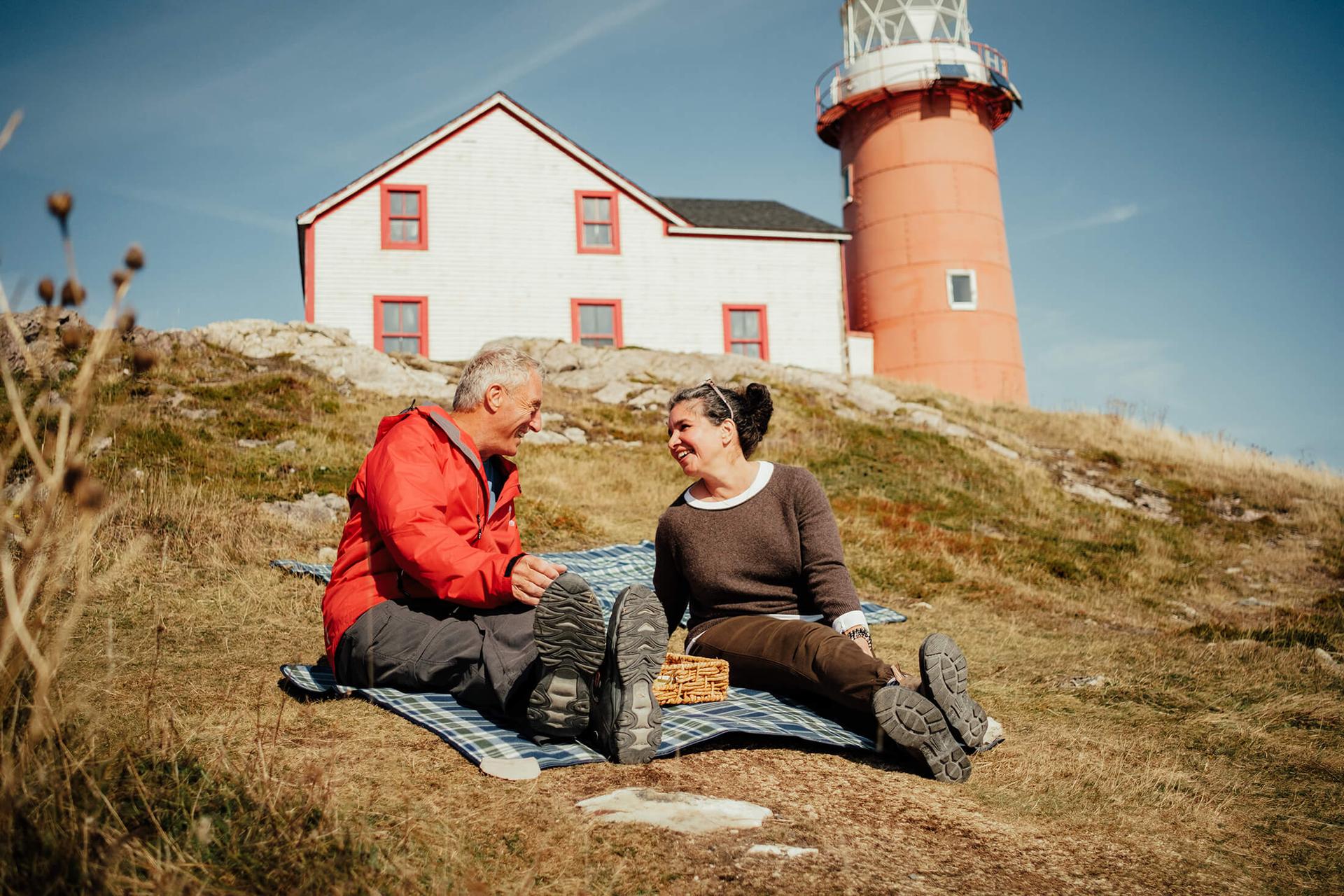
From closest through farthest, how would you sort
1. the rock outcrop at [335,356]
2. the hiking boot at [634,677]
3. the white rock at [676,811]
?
1. the white rock at [676,811]
2. the hiking boot at [634,677]
3. the rock outcrop at [335,356]

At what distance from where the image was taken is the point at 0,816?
1957mm

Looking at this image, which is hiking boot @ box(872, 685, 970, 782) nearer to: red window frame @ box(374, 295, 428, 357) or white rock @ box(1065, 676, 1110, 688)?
white rock @ box(1065, 676, 1110, 688)

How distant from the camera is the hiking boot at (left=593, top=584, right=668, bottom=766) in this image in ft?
11.1

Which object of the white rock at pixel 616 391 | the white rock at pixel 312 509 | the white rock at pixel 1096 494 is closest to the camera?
the white rock at pixel 312 509

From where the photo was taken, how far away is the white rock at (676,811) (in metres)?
2.90

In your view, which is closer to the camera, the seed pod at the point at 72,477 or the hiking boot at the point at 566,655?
the seed pod at the point at 72,477

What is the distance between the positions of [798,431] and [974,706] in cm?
1329

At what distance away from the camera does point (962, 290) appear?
2708 centimetres

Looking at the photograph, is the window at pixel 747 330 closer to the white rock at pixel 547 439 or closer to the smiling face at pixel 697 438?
the white rock at pixel 547 439

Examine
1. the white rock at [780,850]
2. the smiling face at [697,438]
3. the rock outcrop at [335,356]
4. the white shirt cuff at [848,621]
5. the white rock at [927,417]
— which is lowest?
the white rock at [780,850]

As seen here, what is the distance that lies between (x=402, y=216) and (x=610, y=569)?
1807 cm

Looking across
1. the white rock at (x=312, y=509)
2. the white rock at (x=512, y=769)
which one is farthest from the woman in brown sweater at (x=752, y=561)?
the white rock at (x=312, y=509)

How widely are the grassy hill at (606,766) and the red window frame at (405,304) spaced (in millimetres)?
10362

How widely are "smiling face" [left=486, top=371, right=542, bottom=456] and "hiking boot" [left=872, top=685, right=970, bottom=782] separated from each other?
196cm
